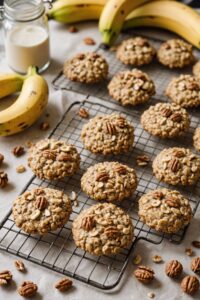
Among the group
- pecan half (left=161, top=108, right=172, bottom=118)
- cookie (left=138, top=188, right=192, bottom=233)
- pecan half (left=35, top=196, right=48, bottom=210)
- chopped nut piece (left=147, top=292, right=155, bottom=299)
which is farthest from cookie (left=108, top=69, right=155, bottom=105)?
chopped nut piece (left=147, top=292, right=155, bottom=299)

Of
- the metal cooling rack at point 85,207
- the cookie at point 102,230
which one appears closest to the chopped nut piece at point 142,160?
the metal cooling rack at point 85,207

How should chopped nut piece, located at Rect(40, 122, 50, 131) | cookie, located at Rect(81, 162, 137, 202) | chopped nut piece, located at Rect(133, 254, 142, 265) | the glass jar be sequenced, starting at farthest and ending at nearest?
the glass jar, chopped nut piece, located at Rect(40, 122, 50, 131), cookie, located at Rect(81, 162, 137, 202), chopped nut piece, located at Rect(133, 254, 142, 265)

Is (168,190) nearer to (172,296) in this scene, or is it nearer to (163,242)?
(163,242)

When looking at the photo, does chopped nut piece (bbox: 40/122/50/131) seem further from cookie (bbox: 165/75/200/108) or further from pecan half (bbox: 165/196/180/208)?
pecan half (bbox: 165/196/180/208)

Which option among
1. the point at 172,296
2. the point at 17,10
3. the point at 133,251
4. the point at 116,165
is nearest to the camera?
the point at 172,296

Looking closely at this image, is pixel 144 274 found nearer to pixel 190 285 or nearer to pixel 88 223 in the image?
pixel 190 285

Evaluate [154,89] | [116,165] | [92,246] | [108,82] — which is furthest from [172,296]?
[108,82]
